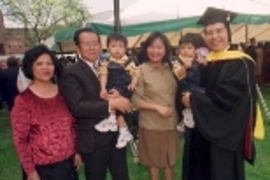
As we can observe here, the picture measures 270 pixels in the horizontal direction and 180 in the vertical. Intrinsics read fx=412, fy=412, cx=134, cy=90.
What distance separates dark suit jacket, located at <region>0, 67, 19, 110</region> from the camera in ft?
23.5

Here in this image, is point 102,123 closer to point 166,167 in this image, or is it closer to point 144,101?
point 144,101

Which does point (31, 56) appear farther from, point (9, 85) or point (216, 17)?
point (9, 85)

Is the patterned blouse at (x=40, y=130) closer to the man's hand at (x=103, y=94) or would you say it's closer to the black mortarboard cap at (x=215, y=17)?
the man's hand at (x=103, y=94)

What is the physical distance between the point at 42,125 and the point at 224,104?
4.75 ft

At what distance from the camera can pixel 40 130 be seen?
9.67 ft

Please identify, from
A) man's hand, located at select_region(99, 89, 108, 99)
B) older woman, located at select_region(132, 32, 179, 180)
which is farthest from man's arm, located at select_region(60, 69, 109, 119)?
older woman, located at select_region(132, 32, 179, 180)

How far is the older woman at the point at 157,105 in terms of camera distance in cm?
397

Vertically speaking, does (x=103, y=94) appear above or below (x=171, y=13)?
below

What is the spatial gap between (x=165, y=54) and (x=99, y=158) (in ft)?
4.22

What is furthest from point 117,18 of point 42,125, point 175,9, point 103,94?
point 42,125

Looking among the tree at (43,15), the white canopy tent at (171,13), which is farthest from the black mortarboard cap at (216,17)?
the tree at (43,15)

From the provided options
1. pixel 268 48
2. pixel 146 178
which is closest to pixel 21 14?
pixel 268 48

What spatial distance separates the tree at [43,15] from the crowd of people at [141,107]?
35118 mm

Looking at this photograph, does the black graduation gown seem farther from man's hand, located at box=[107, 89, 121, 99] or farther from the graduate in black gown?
man's hand, located at box=[107, 89, 121, 99]
